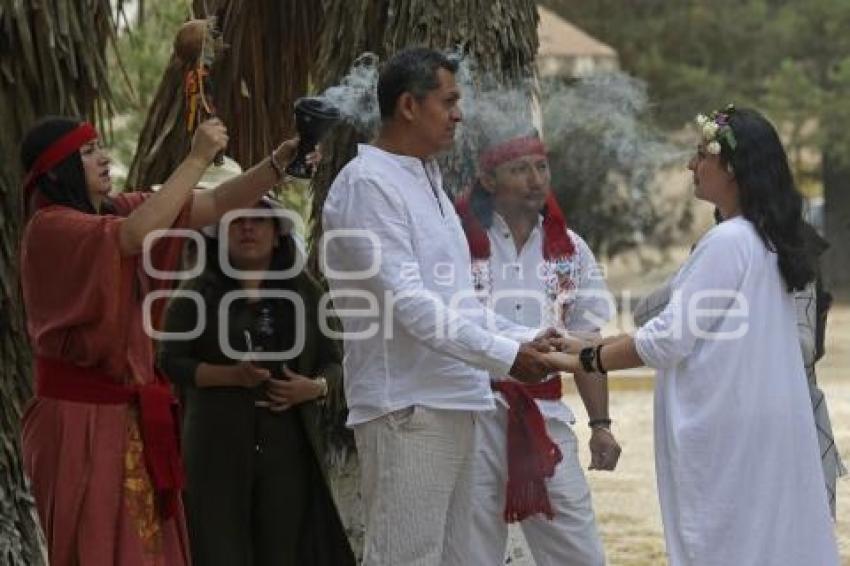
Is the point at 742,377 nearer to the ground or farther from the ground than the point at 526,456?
farther from the ground

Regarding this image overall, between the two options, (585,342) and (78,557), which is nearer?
(78,557)

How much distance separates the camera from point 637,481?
468 inches

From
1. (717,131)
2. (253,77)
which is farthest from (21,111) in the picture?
(253,77)

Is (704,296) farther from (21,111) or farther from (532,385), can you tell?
(21,111)

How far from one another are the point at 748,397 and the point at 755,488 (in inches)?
9.9

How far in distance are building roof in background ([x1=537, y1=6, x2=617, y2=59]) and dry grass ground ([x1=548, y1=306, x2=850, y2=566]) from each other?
26.8 ft

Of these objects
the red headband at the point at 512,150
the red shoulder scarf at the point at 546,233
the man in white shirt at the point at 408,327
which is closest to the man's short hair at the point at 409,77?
the man in white shirt at the point at 408,327

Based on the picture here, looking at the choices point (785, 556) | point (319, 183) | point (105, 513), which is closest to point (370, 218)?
point (105, 513)

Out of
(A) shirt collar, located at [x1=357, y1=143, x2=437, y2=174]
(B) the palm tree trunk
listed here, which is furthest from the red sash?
(A) shirt collar, located at [x1=357, y1=143, x2=437, y2=174]

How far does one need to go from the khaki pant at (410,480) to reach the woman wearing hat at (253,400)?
756 mm

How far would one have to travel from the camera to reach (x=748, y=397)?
527 cm

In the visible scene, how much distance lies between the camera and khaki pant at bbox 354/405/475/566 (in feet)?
18.0

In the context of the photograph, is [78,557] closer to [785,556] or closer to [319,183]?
[785,556]

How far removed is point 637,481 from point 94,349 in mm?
7095
